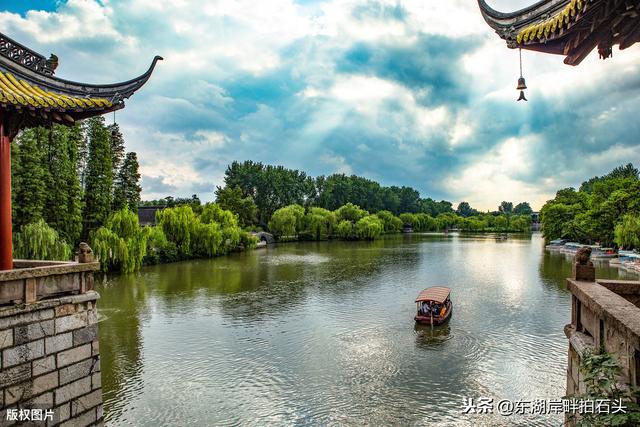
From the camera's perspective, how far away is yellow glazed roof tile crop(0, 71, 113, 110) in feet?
20.6

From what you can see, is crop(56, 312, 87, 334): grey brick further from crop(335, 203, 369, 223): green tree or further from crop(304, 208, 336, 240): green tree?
crop(335, 203, 369, 223): green tree

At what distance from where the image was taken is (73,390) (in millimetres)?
6281

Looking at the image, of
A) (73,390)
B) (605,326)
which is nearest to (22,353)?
(73,390)

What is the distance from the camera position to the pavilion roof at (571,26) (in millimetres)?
4543

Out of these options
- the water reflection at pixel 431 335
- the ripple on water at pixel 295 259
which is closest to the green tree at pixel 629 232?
the ripple on water at pixel 295 259

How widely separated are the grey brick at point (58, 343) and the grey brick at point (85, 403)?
2.88 feet

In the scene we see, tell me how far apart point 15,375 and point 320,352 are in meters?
10.1

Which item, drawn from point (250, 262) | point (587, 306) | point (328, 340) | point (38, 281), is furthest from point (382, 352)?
point (250, 262)

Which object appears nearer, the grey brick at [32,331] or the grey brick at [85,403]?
the grey brick at [32,331]

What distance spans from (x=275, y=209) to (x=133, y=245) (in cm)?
4564

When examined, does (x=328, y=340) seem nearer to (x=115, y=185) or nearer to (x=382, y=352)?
(x=382, y=352)

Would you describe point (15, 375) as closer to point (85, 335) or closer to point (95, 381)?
point (85, 335)

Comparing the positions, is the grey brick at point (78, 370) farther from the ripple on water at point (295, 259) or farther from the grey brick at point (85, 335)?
the ripple on water at point (295, 259)

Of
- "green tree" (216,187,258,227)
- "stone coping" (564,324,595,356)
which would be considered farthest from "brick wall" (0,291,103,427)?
"green tree" (216,187,258,227)
